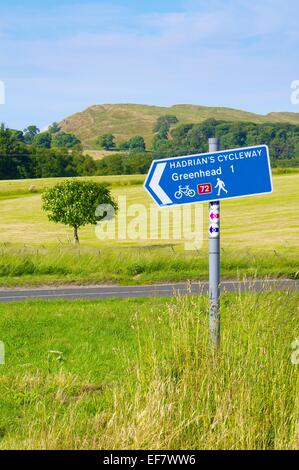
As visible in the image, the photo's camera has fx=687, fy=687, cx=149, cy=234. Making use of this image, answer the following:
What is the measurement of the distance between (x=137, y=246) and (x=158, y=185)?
3482 cm

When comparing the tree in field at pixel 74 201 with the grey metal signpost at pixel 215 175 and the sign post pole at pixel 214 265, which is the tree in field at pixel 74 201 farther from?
the grey metal signpost at pixel 215 175

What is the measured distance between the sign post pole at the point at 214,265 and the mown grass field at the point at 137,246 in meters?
2.34

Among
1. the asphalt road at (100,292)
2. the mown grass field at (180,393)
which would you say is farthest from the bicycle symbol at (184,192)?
the asphalt road at (100,292)

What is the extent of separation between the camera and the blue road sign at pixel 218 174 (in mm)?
6129

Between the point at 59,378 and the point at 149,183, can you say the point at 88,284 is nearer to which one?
the point at 59,378

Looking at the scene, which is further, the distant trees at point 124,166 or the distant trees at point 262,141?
the distant trees at point 124,166

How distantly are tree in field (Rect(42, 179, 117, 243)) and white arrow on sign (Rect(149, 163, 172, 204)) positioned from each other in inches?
1386

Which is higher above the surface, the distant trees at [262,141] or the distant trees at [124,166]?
the distant trees at [262,141]

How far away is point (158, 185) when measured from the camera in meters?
6.21

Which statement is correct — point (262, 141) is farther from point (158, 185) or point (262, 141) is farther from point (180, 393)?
point (180, 393)

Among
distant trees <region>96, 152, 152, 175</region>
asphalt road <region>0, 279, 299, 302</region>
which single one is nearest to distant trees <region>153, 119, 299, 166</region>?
distant trees <region>96, 152, 152, 175</region>
